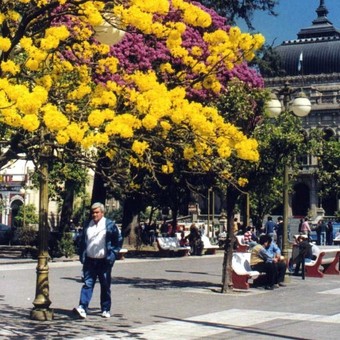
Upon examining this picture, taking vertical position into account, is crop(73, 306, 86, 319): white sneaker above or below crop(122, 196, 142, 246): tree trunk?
below

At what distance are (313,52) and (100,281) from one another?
301 ft

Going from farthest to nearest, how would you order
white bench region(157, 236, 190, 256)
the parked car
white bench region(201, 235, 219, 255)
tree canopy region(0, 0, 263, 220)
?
1. the parked car
2. white bench region(201, 235, 219, 255)
3. white bench region(157, 236, 190, 256)
4. tree canopy region(0, 0, 263, 220)

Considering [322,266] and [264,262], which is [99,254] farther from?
[322,266]

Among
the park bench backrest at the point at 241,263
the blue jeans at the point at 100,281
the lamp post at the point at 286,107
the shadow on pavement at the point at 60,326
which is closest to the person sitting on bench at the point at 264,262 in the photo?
the park bench backrest at the point at 241,263

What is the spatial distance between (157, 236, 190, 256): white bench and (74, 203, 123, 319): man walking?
61.2 ft

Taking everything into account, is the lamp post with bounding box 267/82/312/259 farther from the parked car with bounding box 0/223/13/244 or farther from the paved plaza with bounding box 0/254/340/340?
the parked car with bounding box 0/223/13/244

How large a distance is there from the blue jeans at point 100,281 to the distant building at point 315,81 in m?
64.8

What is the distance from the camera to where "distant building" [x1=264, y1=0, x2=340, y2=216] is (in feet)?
282

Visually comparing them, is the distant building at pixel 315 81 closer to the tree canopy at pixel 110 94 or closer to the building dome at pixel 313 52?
the building dome at pixel 313 52

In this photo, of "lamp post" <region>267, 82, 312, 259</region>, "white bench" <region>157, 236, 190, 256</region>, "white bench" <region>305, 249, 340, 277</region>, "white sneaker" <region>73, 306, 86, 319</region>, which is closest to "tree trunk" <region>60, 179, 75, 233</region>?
"white bench" <region>157, 236, 190, 256</region>

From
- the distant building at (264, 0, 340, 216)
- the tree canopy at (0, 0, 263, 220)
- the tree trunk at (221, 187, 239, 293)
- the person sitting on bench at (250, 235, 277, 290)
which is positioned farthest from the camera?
the distant building at (264, 0, 340, 216)

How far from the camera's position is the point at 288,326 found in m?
11.4

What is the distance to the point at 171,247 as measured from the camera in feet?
102

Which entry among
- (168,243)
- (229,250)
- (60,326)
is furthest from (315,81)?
(60,326)
